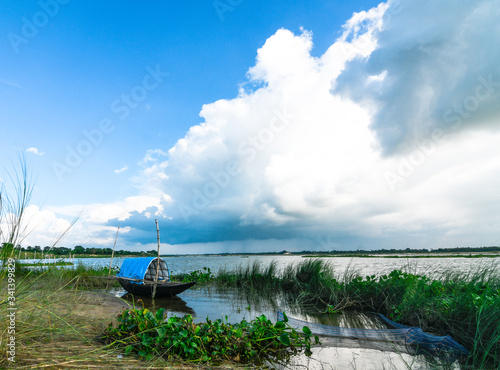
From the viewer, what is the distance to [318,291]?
9.82 meters

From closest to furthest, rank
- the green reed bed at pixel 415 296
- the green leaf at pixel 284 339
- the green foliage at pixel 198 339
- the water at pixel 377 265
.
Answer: the green foliage at pixel 198 339 < the green reed bed at pixel 415 296 < the green leaf at pixel 284 339 < the water at pixel 377 265

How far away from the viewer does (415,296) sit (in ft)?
21.7

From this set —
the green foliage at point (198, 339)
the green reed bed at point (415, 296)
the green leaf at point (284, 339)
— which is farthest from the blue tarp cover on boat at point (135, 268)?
the green leaf at point (284, 339)

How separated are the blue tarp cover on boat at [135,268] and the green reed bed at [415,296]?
3.71 meters

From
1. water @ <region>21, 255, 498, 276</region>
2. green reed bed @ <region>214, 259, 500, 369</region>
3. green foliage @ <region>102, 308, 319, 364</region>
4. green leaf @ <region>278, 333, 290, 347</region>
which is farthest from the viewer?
water @ <region>21, 255, 498, 276</region>

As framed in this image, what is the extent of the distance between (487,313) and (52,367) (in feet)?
18.9

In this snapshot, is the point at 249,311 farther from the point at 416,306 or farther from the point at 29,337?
the point at 29,337

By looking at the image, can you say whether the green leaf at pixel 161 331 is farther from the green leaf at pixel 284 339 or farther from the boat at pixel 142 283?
the boat at pixel 142 283

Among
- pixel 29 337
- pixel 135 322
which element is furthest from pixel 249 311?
pixel 29 337

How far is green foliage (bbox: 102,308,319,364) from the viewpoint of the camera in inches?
163

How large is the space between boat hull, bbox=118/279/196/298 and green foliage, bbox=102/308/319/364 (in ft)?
19.7

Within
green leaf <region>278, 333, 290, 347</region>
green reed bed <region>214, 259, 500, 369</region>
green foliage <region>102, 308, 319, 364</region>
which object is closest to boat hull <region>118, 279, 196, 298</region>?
green reed bed <region>214, 259, 500, 369</region>

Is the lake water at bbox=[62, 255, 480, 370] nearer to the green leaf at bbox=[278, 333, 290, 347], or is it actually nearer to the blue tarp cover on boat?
the green leaf at bbox=[278, 333, 290, 347]

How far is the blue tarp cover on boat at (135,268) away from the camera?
12055 mm
